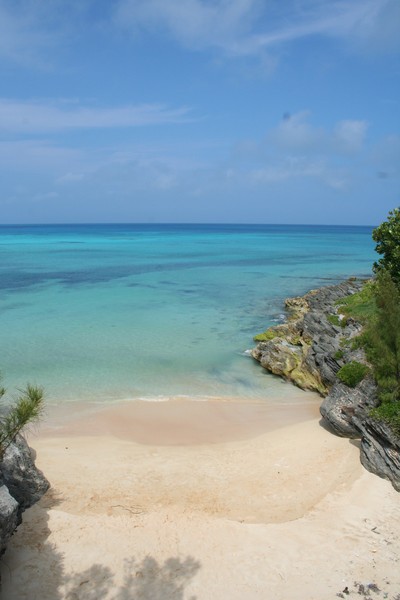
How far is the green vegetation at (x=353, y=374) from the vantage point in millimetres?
16047

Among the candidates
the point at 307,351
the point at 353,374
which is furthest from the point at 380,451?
the point at 307,351

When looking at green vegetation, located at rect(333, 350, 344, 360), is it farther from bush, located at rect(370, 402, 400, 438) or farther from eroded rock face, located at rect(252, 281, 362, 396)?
bush, located at rect(370, 402, 400, 438)

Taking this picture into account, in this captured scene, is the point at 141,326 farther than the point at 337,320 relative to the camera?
Yes

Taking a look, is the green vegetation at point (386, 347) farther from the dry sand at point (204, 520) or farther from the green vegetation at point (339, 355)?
the green vegetation at point (339, 355)

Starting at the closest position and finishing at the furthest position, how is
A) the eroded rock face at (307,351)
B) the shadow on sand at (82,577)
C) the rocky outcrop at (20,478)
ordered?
1. the shadow on sand at (82,577)
2. the rocky outcrop at (20,478)
3. the eroded rock face at (307,351)

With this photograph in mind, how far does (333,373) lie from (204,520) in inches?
380

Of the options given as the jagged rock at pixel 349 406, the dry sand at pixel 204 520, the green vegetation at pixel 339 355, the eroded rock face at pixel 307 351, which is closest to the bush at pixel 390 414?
the jagged rock at pixel 349 406

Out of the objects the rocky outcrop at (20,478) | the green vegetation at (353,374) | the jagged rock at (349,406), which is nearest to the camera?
the rocky outcrop at (20,478)

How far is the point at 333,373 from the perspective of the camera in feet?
63.1

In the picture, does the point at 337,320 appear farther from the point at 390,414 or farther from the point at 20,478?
the point at 20,478

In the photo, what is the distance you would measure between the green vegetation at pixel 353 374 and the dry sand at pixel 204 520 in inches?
75.3

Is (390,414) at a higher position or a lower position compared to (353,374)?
lower

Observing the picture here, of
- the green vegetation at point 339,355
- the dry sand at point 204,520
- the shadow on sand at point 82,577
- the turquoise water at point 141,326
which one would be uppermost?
the green vegetation at point 339,355

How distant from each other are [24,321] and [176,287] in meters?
17.7
